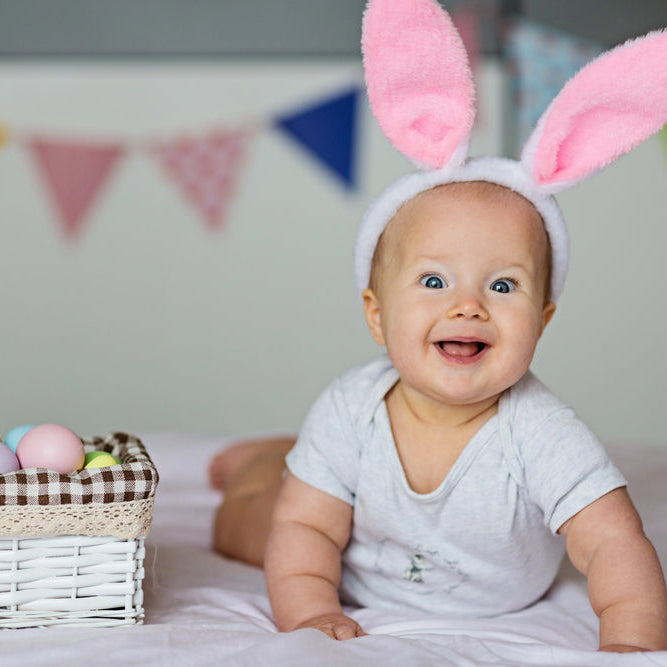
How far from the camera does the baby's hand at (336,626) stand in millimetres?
1030

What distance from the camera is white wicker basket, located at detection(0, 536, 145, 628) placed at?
98 centimetres

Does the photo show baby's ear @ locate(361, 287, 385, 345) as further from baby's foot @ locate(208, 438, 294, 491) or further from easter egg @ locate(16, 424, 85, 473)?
baby's foot @ locate(208, 438, 294, 491)

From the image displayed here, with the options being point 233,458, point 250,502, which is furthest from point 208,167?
point 250,502

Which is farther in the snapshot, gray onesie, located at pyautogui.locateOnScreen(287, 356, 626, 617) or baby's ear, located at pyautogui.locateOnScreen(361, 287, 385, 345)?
baby's ear, located at pyautogui.locateOnScreen(361, 287, 385, 345)

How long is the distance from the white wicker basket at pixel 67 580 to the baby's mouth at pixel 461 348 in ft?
1.26

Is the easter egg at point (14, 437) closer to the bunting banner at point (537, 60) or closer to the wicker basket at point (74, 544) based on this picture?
the wicker basket at point (74, 544)

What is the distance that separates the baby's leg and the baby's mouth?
44cm

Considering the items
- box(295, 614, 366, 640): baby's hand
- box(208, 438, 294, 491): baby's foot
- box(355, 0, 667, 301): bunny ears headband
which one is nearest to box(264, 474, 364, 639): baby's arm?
box(295, 614, 366, 640): baby's hand

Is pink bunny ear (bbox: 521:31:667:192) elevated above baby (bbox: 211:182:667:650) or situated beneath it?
elevated above

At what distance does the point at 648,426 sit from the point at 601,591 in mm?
2402

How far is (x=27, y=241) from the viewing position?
3166 mm

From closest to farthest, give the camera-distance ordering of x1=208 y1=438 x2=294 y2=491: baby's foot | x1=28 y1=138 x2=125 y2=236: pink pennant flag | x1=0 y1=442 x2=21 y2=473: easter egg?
x1=0 y1=442 x2=21 y2=473: easter egg < x1=208 y1=438 x2=294 y2=491: baby's foot < x1=28 y1=138 x2=125 y2=236: pink pennant flag

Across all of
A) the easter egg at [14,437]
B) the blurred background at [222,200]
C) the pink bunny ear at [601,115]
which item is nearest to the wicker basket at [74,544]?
the easter egg at [14,437]

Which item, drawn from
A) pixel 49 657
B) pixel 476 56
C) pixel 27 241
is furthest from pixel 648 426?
pixel 49 657
